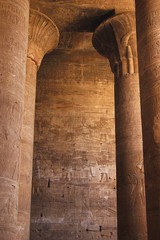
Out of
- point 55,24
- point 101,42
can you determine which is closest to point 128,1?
point 101,42

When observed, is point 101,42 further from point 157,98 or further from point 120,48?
point 157,98

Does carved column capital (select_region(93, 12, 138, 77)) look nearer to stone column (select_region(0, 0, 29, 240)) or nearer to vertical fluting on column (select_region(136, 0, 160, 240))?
vertical fluting on column (select_region(136, 0, 160, 240))

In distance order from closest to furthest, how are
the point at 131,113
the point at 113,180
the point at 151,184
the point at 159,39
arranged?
the point at 151,184, the point at 159,39, the point at 131,113, the point at 113,180

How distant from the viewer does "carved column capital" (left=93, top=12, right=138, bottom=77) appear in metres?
11.3

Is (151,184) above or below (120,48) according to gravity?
below

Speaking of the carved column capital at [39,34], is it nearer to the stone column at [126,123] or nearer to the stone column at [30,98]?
the stone column at [30,98]

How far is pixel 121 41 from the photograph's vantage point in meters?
11.6

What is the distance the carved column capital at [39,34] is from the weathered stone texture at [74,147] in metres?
2.05

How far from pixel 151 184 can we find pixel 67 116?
8019mm

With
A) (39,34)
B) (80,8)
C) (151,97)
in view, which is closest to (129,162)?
(151,97)

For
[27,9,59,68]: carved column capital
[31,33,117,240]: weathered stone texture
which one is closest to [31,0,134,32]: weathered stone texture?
[27,9,59,68]: carved column capital

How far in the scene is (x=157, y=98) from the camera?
6645mm

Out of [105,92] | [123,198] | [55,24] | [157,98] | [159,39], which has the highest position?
[55,24]

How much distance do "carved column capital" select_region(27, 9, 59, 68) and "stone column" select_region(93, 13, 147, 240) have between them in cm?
127
